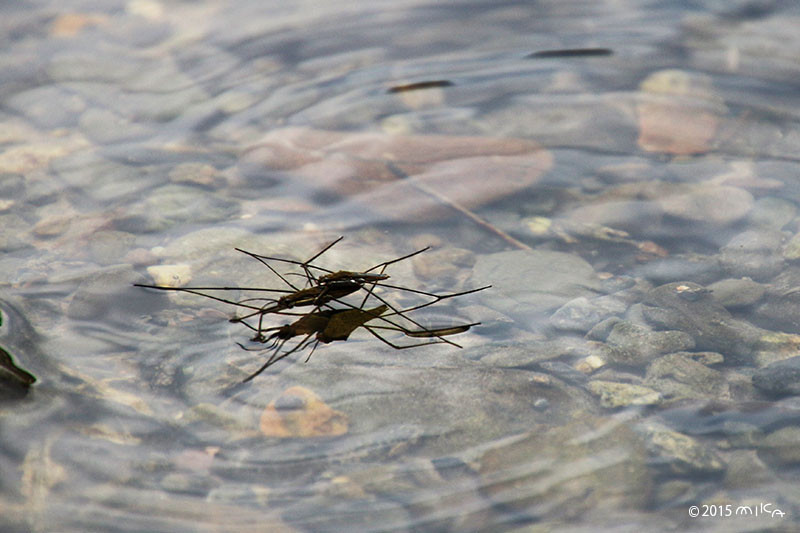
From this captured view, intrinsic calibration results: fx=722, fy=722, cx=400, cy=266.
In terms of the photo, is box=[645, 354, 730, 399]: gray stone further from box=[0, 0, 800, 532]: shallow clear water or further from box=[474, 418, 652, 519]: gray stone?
box=[474, 418, 652, 519]: gray stone

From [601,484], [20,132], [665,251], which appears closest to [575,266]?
[665,251]

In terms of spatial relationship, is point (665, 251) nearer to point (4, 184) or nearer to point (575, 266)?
point (575, 266)

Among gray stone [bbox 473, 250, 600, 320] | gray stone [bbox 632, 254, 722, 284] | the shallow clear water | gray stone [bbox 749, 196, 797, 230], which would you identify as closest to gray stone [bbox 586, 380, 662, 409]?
the shallow clear water

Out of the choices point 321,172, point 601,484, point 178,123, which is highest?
point 178,123

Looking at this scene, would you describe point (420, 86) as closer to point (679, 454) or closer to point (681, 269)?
point (681, 269)

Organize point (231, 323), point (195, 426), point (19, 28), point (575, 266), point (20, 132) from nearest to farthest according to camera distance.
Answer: point (195, 426) < point (231, 323) < point (575, 266) < point (20, 132) < point (19, 28)

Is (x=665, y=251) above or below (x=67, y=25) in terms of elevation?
below

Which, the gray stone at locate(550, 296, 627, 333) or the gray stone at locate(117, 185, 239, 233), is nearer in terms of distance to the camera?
the gray stone at locate(550, 296, 627, 333)
